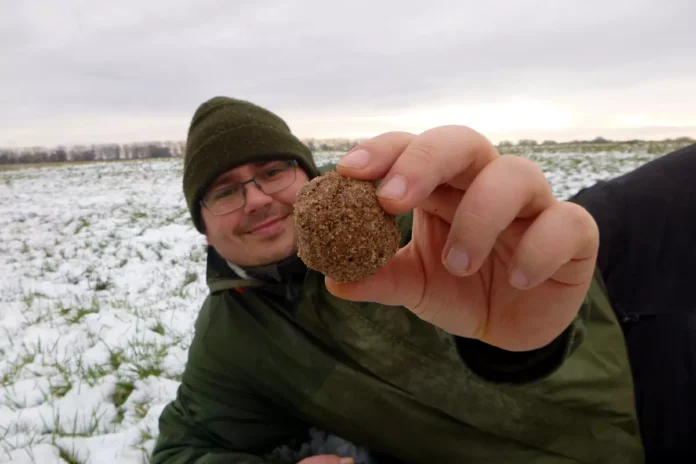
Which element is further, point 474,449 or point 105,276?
point 105,276

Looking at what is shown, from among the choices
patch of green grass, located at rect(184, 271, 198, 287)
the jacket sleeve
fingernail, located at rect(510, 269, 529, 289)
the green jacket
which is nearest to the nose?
the green jacket

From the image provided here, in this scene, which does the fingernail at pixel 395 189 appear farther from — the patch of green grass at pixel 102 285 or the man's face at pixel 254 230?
the patch of green grass at pixel 102 285

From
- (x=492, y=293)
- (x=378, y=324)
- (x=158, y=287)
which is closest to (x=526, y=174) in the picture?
(x=492, y=293)

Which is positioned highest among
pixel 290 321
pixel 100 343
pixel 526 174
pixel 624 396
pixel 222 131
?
pixel 222 131

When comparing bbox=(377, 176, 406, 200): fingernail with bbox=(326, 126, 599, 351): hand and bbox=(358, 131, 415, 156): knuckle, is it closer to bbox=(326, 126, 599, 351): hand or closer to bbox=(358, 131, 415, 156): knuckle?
bbox=(326, 126, 599, 351): hand

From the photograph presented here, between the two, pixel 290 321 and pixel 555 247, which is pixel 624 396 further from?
pixel 290 321

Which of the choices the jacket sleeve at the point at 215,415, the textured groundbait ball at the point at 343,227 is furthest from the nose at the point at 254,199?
the textured groundbait ball at the point at 343,227
